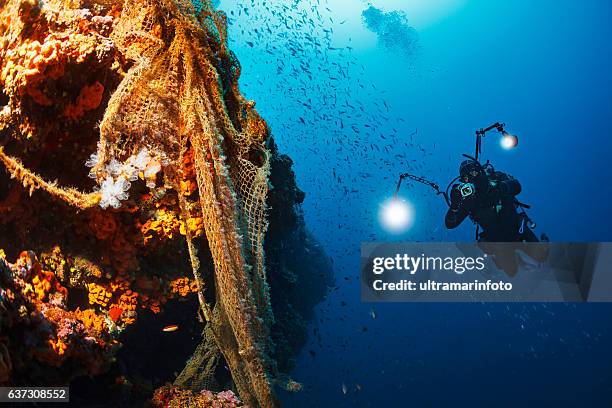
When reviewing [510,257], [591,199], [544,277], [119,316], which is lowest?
[119,316]

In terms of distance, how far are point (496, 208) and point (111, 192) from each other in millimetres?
8453

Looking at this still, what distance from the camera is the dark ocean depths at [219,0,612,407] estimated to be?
39844mm

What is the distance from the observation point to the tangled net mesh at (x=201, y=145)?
8.67ft

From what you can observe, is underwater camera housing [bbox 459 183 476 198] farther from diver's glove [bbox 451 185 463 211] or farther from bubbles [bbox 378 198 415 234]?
bubbles [bbox 378 198 415 234]

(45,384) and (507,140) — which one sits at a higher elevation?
(507,140)

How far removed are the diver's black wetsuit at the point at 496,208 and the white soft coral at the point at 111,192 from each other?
286 inches

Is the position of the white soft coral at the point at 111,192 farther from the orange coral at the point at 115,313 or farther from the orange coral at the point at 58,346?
the orange coral at the point at 115,313

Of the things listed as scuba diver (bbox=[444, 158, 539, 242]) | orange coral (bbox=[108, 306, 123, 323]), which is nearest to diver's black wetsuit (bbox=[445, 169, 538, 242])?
scuba diver (bbox=[444, 158, 539, 242])

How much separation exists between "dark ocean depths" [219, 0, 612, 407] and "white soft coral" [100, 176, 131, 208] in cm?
2214

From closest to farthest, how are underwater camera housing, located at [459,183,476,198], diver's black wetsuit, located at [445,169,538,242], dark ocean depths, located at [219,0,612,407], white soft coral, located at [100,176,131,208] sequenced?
white soft coral, located at [100,176,131,208], underwater camera housing, located at [459,183,476,198], diver's black wetsuit, located at [445,169,538,242], dark ocean depths, located at [219,0,612,407]

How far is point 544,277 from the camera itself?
15773 mm

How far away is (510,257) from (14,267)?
906 cm

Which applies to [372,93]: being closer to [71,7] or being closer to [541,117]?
[541,117]

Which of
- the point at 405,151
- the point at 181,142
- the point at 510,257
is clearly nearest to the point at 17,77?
the point at 181,142
